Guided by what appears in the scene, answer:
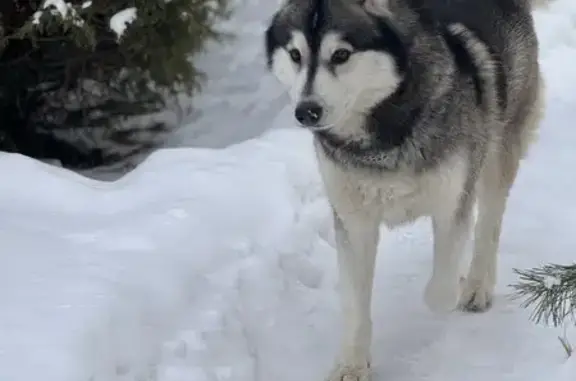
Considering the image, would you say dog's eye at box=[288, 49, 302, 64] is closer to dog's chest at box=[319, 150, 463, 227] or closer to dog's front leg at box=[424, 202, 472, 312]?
dog's chest at box=[319, 150, 463, 227]

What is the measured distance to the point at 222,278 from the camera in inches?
137

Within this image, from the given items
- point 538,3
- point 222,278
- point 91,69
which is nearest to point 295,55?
point 222,278

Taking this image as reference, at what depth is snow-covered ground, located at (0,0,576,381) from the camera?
9.32 ft

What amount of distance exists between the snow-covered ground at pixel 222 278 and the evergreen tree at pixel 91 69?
85cm

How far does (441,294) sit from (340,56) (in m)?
0.95

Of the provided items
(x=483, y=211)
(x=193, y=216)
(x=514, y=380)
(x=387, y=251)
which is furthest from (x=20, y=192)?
(x=514, y=380)

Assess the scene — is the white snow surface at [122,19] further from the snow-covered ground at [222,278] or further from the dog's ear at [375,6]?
the dog's ear at [375,6]

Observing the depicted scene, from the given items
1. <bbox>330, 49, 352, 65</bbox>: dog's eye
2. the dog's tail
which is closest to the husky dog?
<bbox>330, 49, 352, 65</bbox>: dog's eye

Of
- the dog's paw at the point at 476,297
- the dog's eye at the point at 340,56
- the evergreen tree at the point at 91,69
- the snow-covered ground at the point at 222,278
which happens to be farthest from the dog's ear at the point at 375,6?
the evergreen tree at the point at 91,69

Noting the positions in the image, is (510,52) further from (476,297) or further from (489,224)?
(476,297)

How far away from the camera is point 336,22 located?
2799 millimetres

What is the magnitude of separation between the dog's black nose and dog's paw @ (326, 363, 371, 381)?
2.95 ft

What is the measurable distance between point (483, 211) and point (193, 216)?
116 cm

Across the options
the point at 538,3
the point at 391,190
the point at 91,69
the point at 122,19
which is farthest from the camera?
the point at 91,69
